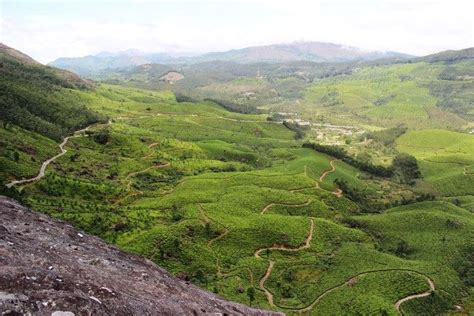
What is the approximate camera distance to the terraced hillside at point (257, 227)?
3029 inches

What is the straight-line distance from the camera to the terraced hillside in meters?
76.9

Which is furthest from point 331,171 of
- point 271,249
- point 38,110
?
point 38,110

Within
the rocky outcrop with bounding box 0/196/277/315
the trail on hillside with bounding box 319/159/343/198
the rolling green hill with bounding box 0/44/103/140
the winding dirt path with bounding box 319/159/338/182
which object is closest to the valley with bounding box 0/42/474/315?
the trail on hillside with bounding box 319/159/343/198

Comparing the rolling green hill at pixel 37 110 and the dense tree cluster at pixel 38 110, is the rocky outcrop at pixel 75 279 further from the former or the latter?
the dense tree cluster at pixel 38 110

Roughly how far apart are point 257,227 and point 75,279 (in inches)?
2713

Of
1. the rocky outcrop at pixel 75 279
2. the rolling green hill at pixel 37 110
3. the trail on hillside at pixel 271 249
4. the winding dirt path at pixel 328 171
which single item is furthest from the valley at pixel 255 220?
the rocky outcrop at pixel 75 279

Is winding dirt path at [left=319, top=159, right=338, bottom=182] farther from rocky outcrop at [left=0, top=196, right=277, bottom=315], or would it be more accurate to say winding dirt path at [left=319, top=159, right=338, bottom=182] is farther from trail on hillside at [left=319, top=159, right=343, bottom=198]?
rocky outcrop at [left=0, top=196, right=277, bottom=315]

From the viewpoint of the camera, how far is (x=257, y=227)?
9100 cm

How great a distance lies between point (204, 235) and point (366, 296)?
30.6m

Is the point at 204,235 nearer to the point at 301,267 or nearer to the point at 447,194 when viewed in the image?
the point at 301,267

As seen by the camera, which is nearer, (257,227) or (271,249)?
(271,249)

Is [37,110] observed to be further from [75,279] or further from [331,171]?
[75,279]

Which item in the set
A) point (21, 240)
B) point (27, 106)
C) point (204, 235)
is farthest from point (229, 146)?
point (21, 240)

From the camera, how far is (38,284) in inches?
849
